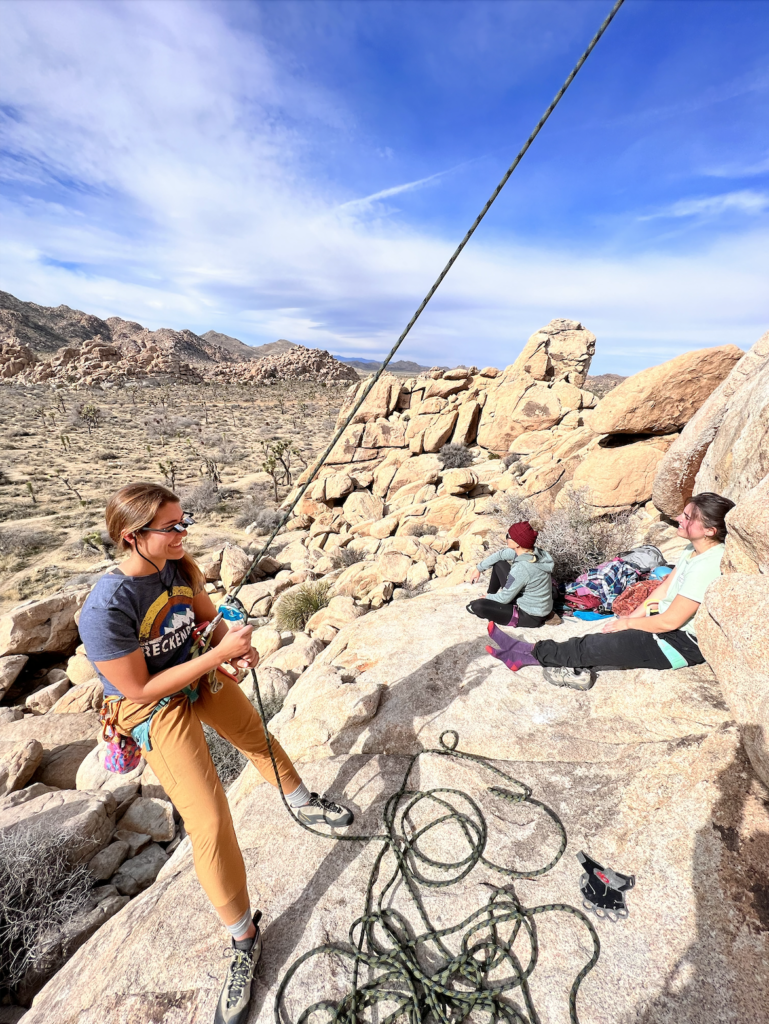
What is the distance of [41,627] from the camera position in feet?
25.6

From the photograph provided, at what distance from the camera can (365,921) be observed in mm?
2258

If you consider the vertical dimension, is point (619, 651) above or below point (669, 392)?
below

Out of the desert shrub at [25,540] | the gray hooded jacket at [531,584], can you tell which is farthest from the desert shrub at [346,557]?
the desert shrub at [25,540]

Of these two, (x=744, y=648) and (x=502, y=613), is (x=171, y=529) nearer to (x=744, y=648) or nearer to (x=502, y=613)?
(x=744, y=648)

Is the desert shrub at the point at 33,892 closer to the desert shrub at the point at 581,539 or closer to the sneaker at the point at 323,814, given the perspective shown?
the sneaker at the point at 323,814

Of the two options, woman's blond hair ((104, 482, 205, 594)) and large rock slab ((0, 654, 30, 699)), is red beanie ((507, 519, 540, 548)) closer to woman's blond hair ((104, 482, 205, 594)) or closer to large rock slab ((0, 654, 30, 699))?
woman's blond hair ((104, 482, 205, 594))

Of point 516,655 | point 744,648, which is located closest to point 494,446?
point 516,655

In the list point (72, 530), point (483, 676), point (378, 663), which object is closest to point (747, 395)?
point (483, 676)

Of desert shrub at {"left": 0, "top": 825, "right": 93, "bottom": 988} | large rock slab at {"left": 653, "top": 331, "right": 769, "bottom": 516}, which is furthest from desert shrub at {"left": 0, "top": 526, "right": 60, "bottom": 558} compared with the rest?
large rock slab at {"left": 653, "top": 331, "right": 769, "bottom": 516}

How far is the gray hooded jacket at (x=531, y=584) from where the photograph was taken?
452 cm

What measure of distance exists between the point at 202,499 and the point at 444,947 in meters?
18.6

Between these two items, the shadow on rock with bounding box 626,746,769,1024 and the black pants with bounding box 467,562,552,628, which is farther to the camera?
the black pants with bounding box 467,562,552,628

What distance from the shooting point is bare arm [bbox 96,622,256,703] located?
75.1 inches

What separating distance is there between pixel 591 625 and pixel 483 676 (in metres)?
1.50
